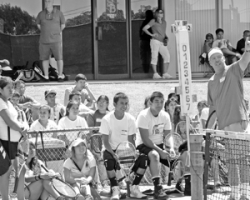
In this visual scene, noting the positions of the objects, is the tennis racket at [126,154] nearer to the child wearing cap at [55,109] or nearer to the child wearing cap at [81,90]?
the child wearing cap at [55,109]

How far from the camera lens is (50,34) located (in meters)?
15.4

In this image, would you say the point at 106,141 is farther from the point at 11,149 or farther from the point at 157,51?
the point at 157,51

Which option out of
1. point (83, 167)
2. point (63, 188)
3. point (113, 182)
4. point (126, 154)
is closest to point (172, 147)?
point (126, 154)

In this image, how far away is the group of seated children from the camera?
26.8 feet

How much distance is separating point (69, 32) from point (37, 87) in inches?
123

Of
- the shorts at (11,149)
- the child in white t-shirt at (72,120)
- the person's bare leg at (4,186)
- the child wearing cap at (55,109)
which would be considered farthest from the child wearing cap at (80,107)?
the person's bare leg at (4,186)

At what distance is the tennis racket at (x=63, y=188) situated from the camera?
318 inches

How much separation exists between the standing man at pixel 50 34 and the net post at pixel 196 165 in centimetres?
851

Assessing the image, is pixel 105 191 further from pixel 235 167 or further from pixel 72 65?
pixel 72 65

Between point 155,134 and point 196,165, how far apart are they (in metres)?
2.27

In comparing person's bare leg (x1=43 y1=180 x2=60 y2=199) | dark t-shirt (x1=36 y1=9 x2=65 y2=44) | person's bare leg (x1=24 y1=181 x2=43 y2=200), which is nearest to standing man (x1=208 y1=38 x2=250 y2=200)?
person's bare leg (x1=43 y1=180 x2=60 y2=199)

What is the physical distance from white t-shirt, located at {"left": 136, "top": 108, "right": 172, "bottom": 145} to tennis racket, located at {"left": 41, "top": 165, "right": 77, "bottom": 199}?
1.60 meters

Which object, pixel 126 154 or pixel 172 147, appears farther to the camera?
pixel 172 147

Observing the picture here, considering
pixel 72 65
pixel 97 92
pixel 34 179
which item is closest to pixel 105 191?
pixel 34 179
